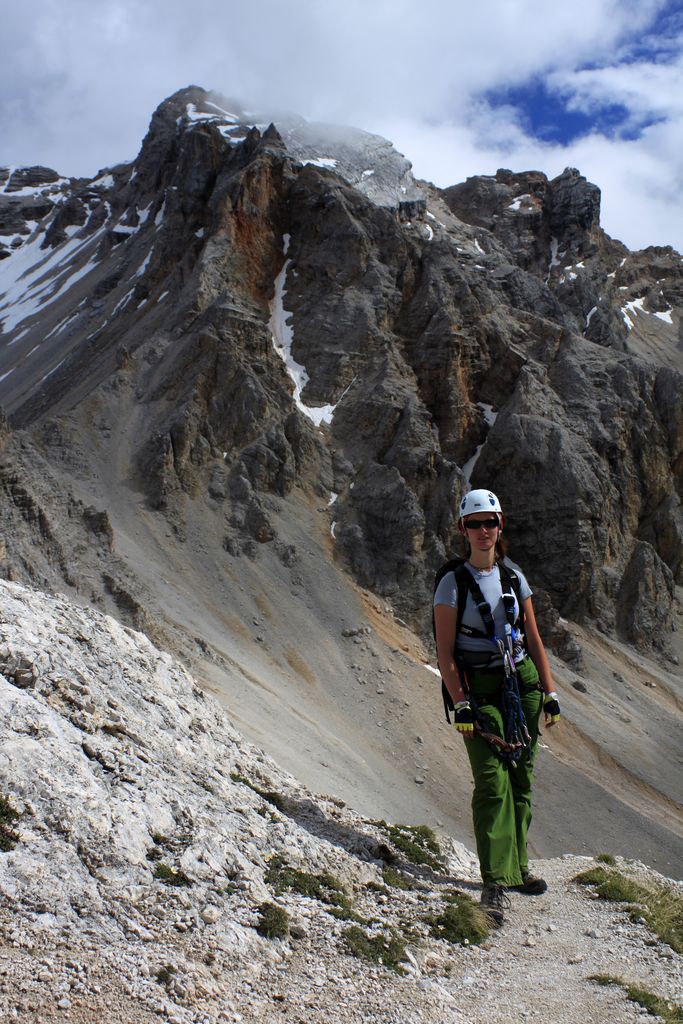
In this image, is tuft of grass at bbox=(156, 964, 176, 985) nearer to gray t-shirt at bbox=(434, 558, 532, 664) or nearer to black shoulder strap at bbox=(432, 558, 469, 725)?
black shoulder strap at bbox=(432, 558, 469, 725)

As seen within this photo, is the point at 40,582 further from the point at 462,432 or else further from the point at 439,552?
the point at 462,432

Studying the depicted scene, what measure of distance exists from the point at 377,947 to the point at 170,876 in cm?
197

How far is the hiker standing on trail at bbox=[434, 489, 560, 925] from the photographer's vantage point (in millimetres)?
9164

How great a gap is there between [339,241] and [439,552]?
29312mm

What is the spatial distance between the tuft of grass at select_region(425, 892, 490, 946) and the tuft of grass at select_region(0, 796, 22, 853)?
418cm

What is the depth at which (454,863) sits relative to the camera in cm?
1120

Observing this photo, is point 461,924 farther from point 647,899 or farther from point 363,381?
point 363,381

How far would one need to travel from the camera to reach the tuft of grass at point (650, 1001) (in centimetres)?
625

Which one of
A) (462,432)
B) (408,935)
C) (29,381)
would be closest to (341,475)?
(462,432)

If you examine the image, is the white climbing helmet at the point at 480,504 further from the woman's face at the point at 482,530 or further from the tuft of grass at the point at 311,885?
the tuft of grass at the point at 311,885

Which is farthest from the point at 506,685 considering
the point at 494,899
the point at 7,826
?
the point at 7,826

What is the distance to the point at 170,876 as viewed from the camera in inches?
267

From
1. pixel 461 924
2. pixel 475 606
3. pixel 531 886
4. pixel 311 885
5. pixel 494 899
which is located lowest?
pixel 311 885

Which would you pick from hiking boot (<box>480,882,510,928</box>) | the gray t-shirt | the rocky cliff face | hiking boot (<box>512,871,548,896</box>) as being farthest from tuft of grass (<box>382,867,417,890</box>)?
the rocky cliff face
